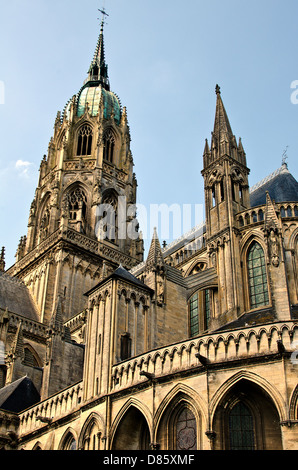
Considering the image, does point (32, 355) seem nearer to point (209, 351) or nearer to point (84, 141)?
point (209, 351)

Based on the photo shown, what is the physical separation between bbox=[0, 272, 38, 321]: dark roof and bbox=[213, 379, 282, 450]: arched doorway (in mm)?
21540

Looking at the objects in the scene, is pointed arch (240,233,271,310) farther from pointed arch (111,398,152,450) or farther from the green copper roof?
the green copper roof

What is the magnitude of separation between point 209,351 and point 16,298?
22683 millimetres

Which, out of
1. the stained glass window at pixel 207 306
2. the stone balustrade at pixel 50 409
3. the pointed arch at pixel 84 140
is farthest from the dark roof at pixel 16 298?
the stained glass window at pixel 207 306

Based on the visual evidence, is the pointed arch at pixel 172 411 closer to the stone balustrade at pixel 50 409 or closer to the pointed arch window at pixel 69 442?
the stone balustrade at pixel 50 409

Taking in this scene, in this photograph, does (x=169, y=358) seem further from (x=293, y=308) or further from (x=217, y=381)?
(x=293, y=308)

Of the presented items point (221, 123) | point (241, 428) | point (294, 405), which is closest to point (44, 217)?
point (221, 123)

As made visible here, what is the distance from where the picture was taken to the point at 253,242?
24.7 m

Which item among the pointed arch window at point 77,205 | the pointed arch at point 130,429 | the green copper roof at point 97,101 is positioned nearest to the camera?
the pointed arch at point 130,429

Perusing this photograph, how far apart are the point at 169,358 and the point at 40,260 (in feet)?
76.6

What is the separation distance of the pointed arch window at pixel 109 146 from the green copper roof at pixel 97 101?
170cm

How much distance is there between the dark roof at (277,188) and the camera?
26.7m

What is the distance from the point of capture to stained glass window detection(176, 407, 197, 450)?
16828 mm

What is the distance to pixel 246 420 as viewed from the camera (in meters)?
16.6
